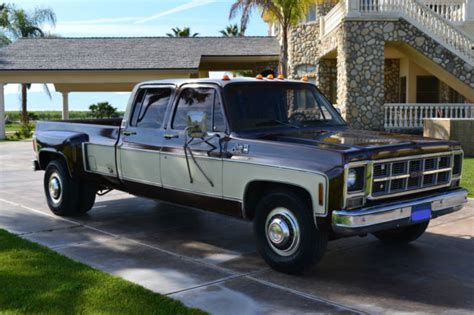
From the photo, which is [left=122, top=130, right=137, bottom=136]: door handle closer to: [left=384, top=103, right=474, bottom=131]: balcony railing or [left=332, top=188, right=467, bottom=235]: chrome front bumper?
[left=332, top=188, right=467, bottom=235]: chrome front bumper

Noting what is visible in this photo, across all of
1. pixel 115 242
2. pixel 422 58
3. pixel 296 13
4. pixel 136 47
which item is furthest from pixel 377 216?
pixel 136 47

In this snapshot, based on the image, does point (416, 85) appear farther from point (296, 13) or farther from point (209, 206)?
point (209, 206)

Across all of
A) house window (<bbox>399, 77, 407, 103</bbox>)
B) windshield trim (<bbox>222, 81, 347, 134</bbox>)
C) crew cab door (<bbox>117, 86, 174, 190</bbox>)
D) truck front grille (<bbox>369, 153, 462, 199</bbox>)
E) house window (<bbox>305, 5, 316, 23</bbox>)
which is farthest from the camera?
house window (<bbox>305, 5, 316, 23</bbox>)

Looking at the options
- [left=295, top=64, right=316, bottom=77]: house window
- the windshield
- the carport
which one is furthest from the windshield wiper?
[left=295, top=64, right=316, bottom=77]: house window

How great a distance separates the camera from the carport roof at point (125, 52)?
1129 inches

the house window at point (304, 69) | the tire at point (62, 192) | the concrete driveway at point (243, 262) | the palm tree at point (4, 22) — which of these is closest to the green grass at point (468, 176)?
the concrete driveway at point (243, 262)

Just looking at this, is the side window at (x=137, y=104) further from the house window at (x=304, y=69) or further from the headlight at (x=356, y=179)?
the house window at (x=304, y=69)

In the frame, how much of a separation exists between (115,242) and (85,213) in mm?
2063

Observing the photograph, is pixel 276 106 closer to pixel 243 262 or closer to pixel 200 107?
pixel 200 107

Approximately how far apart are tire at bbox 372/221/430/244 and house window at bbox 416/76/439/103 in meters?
19.6

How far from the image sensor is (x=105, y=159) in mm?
8070

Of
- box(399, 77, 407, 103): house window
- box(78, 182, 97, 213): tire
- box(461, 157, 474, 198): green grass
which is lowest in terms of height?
box(461, 157, 474, 198): green grass

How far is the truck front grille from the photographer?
18.5ft

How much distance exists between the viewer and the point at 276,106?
690 centimetres
